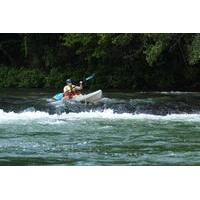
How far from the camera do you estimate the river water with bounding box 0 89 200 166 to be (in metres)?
9.19

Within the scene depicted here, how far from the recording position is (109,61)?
13.9 meters

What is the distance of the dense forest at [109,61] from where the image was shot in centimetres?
1341

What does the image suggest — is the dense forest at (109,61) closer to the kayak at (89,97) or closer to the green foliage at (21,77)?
the green foliage at (21,77)

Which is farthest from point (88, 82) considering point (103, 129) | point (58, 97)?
point (103, 129)

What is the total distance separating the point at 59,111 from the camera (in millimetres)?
12516

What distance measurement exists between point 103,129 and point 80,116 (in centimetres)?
142

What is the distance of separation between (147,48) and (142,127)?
10.0 ft

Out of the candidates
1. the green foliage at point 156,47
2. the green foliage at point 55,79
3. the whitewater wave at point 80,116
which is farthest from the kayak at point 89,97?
the green foliage at point 156,47

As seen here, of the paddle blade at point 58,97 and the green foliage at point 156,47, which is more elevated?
the green foliage at point 156,47

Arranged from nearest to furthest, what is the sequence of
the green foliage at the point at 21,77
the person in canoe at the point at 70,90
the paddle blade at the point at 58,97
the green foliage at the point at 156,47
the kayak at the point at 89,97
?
the kayak at the point at 89,97, the paddle blade at the point at 58,97, the person in canoe at the point at 70,90, the green foliage at the point at 156,47, the green foliage at the point at 21,77

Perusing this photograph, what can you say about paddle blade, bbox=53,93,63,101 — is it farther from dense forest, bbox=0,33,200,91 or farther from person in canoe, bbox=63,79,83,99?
dense forest, bbox=0,33,200,91
